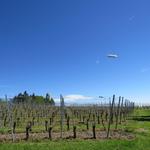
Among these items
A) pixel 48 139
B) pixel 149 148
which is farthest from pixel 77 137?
pixel 149 148

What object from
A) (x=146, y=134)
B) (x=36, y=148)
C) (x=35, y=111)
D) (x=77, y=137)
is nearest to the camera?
(x=36, y=148)

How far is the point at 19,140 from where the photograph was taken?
19062mm

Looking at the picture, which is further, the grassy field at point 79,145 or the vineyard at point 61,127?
the vineyard at point 61,127

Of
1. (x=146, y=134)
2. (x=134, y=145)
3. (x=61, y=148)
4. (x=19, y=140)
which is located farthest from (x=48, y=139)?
(x=146, y=134)

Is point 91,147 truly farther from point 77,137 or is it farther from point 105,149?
point 77,137

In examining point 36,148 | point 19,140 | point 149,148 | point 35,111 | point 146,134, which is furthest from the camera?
point 35,111

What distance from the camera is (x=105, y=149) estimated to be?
53.7 ft

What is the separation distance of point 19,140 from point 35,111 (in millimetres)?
38715

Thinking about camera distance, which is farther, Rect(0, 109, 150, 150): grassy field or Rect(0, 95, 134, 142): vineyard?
Rect(0, 95, 134, 142): vineyard

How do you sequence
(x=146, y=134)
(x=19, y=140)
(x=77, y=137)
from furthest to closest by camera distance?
(x=146, y=134), (x=77, y=137), (x=19, y=140)

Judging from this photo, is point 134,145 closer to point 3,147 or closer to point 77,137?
point 77,137

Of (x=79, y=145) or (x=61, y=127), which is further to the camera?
Result: (x=61, y=127)

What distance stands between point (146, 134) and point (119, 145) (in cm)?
610

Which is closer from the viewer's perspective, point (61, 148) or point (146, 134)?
point (61, 148)
